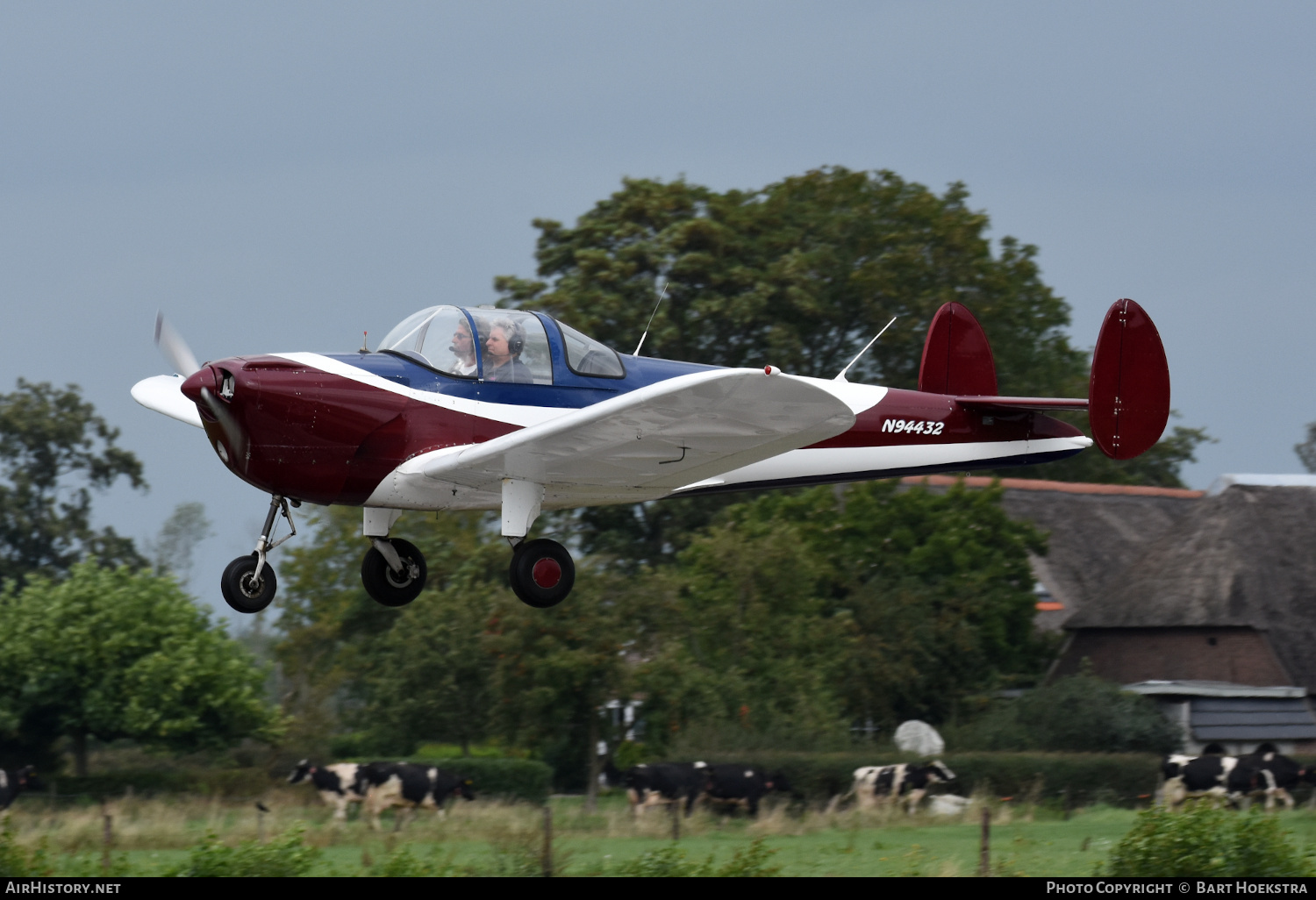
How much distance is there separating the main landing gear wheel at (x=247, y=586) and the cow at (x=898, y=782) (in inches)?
705

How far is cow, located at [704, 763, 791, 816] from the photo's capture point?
28359 millimetres

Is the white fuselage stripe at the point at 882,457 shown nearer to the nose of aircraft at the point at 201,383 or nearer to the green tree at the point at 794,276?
the nose of aircraft at the point at 201,383

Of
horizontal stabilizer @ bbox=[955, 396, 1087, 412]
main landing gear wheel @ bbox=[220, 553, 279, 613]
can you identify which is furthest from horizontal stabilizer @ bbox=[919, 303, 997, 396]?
main landing gear wheel @ bbox=[220, 553, 279, 613]

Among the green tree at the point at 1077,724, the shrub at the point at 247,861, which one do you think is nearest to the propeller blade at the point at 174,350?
the shrub at the point at 247,861

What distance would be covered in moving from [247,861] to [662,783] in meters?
14.5

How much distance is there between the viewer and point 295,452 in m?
12.0

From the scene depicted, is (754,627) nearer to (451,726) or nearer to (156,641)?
(451,726)

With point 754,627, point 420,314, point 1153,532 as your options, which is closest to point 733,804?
point 754,627

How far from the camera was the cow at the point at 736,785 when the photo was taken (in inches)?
1117

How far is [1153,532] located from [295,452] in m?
37.8

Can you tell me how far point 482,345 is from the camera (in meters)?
12.4

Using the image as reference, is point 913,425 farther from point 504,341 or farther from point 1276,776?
point 1276,776

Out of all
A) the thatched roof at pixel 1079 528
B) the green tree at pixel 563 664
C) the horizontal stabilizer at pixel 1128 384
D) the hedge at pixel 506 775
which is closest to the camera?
the horizontal stabilizer at pixel 1128 384

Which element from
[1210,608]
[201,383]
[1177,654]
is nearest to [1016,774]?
[1177,654]
